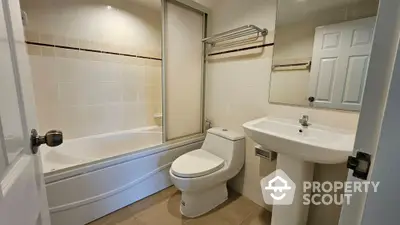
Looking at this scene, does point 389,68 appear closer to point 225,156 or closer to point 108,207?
point 225,156

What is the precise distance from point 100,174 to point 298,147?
145 centimetres

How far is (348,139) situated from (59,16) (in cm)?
255

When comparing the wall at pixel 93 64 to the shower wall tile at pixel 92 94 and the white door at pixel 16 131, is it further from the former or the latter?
the white door at pixel 16 131

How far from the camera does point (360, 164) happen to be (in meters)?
0.42

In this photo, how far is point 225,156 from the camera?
5.79ft

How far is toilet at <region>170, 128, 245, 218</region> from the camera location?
1.50 meters

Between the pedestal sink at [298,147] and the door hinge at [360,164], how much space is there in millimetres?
535

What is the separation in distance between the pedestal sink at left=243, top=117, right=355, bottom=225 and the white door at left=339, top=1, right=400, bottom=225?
57cm

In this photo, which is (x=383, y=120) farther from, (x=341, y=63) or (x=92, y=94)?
(x=92, y=94)

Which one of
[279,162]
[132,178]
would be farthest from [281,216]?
[132,178]

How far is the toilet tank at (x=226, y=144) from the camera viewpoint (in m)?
1.73

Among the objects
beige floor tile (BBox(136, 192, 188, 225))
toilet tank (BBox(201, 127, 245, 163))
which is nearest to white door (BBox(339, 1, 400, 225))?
toilet tank (BBox(201, 127, 245, 163))

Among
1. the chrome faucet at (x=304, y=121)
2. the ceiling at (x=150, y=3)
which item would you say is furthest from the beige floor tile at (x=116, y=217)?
the ceiling at (x=150, y=3)

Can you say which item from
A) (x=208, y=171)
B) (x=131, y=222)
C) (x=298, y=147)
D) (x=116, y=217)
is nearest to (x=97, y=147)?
(x=116, y=217)
